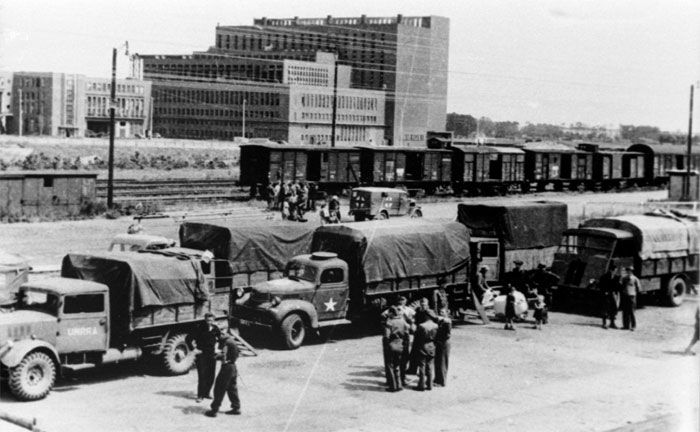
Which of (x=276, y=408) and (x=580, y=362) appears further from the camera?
(x=580, y=362)

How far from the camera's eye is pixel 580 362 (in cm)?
1866

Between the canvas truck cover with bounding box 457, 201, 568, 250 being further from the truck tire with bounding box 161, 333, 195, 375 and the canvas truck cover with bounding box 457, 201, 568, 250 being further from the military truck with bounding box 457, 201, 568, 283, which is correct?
the truck tire with bounding box 161, 333, 195, 375

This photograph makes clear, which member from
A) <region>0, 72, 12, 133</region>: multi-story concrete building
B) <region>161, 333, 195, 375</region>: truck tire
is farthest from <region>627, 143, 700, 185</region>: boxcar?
<region>0, 72, 12, 133</region>: multi-story concrete building

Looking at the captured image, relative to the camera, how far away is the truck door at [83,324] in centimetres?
1520

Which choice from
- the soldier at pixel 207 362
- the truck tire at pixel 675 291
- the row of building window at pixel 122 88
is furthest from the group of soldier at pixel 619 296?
the row of building window at pixel 122 88

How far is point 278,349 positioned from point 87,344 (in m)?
4.58

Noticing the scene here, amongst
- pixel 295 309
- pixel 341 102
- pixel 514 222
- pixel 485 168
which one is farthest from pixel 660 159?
pixel 341 102

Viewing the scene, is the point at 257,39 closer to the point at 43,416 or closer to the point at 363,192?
the point at 363,192

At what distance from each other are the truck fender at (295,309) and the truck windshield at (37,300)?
4.89 metres

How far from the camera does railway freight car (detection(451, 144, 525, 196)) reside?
180 feet

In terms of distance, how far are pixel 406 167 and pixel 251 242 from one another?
3317cm

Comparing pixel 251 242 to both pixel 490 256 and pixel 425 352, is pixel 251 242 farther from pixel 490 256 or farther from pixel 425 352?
pixel 490 256

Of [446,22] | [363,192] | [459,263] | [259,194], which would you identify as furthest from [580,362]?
[446,22]

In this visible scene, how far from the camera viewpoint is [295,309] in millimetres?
18938
